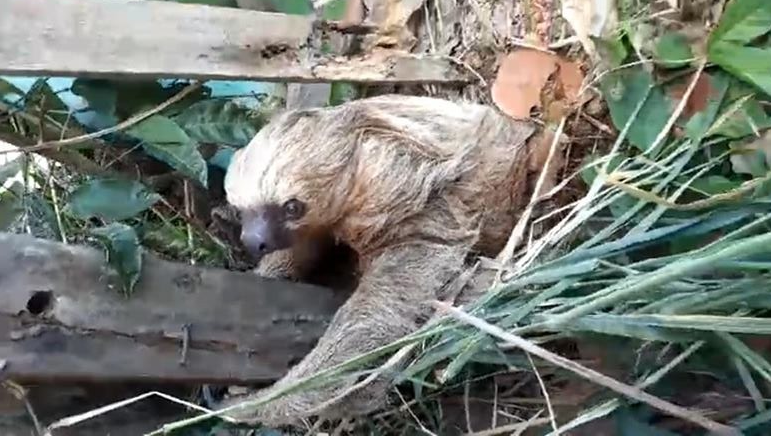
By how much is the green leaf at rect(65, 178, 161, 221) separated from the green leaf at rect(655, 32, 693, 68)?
69 cm

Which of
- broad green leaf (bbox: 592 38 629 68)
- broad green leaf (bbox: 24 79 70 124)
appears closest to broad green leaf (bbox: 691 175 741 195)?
broad green leaf (bbox: 592 38 629 68)

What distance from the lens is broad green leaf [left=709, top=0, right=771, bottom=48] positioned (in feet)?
4.27

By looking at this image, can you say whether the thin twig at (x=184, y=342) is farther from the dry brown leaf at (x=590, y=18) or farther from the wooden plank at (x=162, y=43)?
the dry brown leaf at (x=590, y=18)

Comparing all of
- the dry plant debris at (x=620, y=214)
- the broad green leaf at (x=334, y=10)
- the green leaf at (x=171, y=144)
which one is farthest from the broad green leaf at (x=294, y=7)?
the green leaf at (x=171, y=144)

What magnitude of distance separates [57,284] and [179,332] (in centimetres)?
17

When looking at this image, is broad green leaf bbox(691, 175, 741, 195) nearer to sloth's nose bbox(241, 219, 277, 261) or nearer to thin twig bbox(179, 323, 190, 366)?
sloth's nose bbox(241, 219, 277, 261)

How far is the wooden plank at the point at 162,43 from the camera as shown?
1.24 meters

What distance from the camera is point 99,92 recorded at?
1474 mm

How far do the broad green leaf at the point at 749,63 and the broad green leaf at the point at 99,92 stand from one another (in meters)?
0.79

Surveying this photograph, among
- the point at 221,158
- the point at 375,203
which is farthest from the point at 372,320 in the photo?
the point at 221,158

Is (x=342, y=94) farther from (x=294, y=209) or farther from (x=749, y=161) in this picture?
(x=749, y=161)

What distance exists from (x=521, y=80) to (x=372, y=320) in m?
0.45

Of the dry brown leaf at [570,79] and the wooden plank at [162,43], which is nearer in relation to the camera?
the wooden plank at [162,43]

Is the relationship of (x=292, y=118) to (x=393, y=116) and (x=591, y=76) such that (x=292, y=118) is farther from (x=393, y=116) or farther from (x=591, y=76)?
(x=591, y=76)
